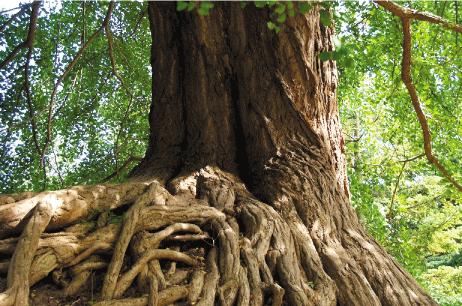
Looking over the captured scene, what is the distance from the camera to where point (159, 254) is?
2.52 metres

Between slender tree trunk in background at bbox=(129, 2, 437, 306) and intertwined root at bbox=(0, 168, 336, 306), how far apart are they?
0.04m

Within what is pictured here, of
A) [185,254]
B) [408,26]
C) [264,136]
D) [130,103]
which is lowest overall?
[185,254]

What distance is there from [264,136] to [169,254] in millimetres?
1754

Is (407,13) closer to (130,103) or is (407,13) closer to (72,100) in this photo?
(130,103)

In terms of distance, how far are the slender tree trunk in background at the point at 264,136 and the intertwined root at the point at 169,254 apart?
4 centimetres

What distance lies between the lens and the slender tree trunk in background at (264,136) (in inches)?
118

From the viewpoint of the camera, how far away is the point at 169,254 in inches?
102

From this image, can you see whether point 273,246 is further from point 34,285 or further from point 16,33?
point 16,33

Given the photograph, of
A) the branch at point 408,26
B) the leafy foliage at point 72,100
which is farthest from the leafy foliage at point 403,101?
the leafy foliage at point 72,100

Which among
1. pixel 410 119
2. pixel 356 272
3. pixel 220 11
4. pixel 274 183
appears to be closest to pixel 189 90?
pixel 220 11

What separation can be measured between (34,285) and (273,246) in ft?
5.47

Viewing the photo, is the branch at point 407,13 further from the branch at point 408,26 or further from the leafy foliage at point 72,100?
the leafy foliage at point 72,100

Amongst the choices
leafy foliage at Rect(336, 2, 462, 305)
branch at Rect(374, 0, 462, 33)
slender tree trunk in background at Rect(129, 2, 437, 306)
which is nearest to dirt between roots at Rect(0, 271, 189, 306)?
slender tree trunk in background at Rect(129, 2, 437, 306)

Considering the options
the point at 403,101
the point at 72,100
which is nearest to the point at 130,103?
the point at 72,100
